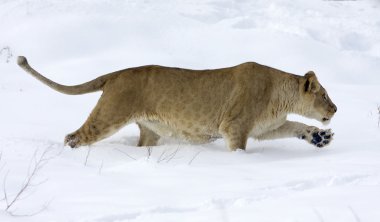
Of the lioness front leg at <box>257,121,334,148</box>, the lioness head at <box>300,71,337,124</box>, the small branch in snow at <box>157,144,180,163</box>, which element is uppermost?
the lioness head at <box>300,71,337,124</box>

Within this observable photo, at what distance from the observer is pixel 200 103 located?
22.5ft

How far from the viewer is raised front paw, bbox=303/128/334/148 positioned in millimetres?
6750

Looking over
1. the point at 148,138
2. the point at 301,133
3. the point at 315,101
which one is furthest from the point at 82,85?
the point at 315,101

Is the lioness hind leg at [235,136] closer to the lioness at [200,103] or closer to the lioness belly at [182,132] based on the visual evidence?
the lioness at [200,103]

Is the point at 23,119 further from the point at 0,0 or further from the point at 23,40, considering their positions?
the point at 0,0

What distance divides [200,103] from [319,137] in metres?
1.26

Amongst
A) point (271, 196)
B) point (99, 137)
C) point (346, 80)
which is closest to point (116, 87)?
point (99, 137)

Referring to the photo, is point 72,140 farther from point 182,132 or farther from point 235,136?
point 235,136

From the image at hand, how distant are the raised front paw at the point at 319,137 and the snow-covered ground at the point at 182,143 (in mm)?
157

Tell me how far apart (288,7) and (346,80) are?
4255 mm

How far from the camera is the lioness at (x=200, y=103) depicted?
6539 mm

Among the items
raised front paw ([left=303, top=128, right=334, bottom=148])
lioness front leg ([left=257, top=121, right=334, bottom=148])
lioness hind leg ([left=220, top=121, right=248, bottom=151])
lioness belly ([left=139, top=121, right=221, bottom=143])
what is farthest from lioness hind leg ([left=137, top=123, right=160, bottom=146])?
raised front paw ([left=303, top=128, right=334, bottom=148])

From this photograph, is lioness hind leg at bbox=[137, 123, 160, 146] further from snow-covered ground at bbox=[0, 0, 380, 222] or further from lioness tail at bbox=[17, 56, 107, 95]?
lioness tail at bbox=[17, 56, 107, 95]

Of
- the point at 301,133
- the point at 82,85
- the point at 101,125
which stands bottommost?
the point at 301,133
